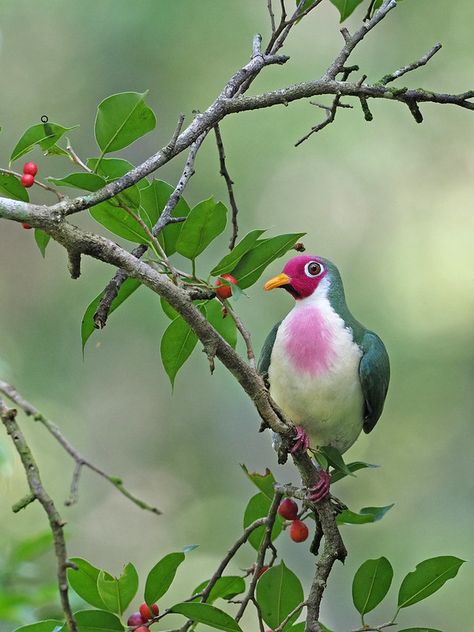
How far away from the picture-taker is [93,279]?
23.6 ft

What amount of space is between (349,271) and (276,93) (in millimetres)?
5587

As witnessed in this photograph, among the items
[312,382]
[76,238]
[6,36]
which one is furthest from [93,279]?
[76,238]

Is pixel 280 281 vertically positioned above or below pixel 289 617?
above

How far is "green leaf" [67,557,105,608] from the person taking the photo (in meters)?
1.84

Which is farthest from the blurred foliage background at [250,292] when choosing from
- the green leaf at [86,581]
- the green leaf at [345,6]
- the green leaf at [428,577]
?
the green leaf at [86,581]

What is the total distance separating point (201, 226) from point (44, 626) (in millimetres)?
741

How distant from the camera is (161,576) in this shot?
6.21 feet

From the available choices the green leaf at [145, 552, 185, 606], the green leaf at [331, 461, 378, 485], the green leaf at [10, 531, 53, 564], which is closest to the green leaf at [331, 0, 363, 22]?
the green leaf at [331, 461, 378, 485]

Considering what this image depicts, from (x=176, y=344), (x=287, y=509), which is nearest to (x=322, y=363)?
(x=287, y=509)

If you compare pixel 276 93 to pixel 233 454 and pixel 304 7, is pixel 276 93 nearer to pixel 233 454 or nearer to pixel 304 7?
pixel 304 7

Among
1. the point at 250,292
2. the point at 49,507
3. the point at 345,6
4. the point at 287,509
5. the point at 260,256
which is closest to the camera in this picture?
the point at 49,507

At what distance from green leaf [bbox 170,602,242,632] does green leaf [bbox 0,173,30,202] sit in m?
0.74

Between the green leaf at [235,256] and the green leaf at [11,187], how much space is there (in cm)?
35

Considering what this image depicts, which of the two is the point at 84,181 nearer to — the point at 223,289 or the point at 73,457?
the point at 223,289
